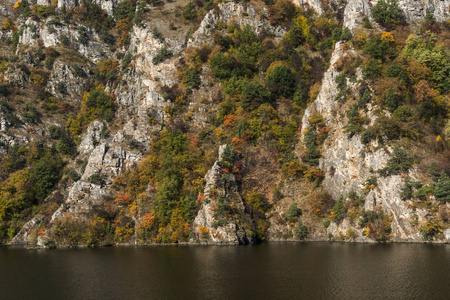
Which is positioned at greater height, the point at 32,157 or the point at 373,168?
the point at 32,157

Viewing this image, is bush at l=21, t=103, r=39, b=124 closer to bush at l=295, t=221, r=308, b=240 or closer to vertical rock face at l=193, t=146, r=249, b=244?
vertical rock face at l=193, t=146, r=249, b=244

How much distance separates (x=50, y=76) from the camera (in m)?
118

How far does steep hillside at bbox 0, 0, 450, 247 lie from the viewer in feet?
215

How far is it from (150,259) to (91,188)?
40938 millimetres

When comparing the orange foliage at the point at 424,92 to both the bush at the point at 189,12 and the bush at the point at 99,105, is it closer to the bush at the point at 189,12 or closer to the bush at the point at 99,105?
the bush at the point at 99,105

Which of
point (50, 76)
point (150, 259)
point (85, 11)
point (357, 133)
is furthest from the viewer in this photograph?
point (85, 11)

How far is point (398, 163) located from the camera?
61562 millimetres

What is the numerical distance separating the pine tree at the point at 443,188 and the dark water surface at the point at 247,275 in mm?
9300

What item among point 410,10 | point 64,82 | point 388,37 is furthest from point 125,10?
point 410,10

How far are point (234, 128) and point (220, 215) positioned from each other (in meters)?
27.9

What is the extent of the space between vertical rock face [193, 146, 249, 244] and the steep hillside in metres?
0.34

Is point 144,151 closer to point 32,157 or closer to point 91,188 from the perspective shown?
point 91,188

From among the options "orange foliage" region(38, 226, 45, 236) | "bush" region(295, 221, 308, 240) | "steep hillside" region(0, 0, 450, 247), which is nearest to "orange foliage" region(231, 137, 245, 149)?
"steep hillside" region(0, 0, 450, 247)

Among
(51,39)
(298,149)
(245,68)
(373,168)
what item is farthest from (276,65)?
(51,39)
